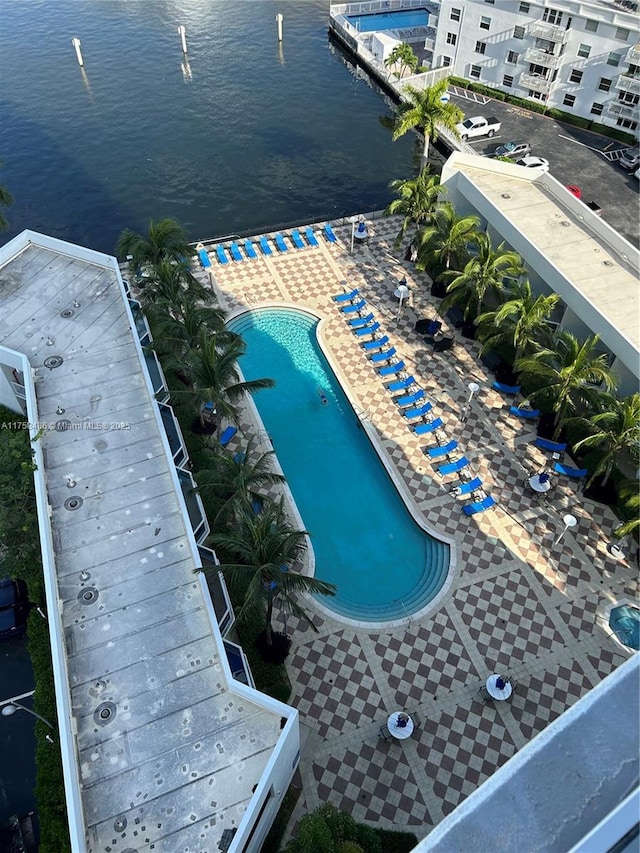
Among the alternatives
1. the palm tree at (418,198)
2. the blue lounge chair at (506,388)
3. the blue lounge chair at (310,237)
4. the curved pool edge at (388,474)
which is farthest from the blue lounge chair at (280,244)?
the blue lounge chair at (506,388)

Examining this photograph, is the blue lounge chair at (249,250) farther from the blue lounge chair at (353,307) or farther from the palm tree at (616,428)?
the palm tree at (616,428)

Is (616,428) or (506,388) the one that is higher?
(616,428)

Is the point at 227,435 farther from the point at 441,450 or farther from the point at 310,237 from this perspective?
the point at 310,237

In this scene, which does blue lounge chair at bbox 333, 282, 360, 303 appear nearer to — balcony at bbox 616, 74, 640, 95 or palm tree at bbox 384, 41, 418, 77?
balcony at bbox 616, 74, 640, 95

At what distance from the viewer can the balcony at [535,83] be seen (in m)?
60.1

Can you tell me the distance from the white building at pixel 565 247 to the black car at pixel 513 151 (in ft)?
40.3

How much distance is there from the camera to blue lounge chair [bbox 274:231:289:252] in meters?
47.3

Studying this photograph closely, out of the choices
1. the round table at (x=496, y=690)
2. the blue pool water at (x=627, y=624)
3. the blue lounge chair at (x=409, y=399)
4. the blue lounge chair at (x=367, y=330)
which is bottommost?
the round table at (x=496, y=690)

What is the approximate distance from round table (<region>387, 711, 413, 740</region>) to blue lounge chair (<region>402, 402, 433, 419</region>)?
55.6ft

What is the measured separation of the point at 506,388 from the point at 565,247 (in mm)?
10420

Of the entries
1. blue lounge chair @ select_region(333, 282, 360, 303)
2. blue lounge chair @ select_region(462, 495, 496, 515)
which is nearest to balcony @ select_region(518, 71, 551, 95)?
blue lounge chair @ select_region(333, 282, 360, 303)

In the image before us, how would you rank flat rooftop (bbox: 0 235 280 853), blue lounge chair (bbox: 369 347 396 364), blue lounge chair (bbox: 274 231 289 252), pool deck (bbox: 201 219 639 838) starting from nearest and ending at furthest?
flat rooftop (bbox: 0 235 280 853)
pool deck (bbox: 201 219 639 838)
blue lounge chair (bbox: 369 347 396 364)
blue lounge chair (bbox: 274 231 289 252)

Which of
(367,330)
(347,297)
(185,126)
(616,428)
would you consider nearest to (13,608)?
(367,330)

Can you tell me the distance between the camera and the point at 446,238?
129ft
